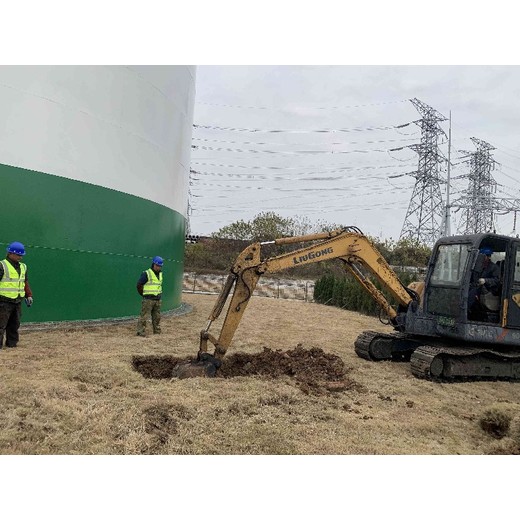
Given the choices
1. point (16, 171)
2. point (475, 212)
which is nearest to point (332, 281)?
point (16, 171)

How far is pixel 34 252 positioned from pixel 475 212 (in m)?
37.7

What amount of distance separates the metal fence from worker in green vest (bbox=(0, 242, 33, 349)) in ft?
54.6

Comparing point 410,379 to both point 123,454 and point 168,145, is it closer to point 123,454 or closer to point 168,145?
point 123,454

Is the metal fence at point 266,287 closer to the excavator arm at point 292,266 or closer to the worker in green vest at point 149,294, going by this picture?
the worker in green vest at point 149,294

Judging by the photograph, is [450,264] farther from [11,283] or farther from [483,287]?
[11,283]

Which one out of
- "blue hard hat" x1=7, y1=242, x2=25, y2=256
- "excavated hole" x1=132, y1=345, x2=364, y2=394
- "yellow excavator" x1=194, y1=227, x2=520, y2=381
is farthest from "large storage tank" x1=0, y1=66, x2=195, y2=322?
"yellow excavator" x1=194, y1=227, x2=520, y2=381

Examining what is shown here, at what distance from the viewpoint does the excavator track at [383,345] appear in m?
9.90

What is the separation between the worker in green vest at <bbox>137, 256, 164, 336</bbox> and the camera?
10875 millimetres

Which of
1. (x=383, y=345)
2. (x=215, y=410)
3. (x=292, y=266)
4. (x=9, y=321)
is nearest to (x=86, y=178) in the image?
(x=9, y=321)

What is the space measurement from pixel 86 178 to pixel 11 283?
11.1 ft

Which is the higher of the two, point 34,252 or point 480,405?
point 34,252

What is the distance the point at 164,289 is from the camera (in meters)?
14.6

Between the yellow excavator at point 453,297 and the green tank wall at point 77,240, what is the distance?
4.04m

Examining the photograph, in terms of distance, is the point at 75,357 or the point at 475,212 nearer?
the point at 75,357
